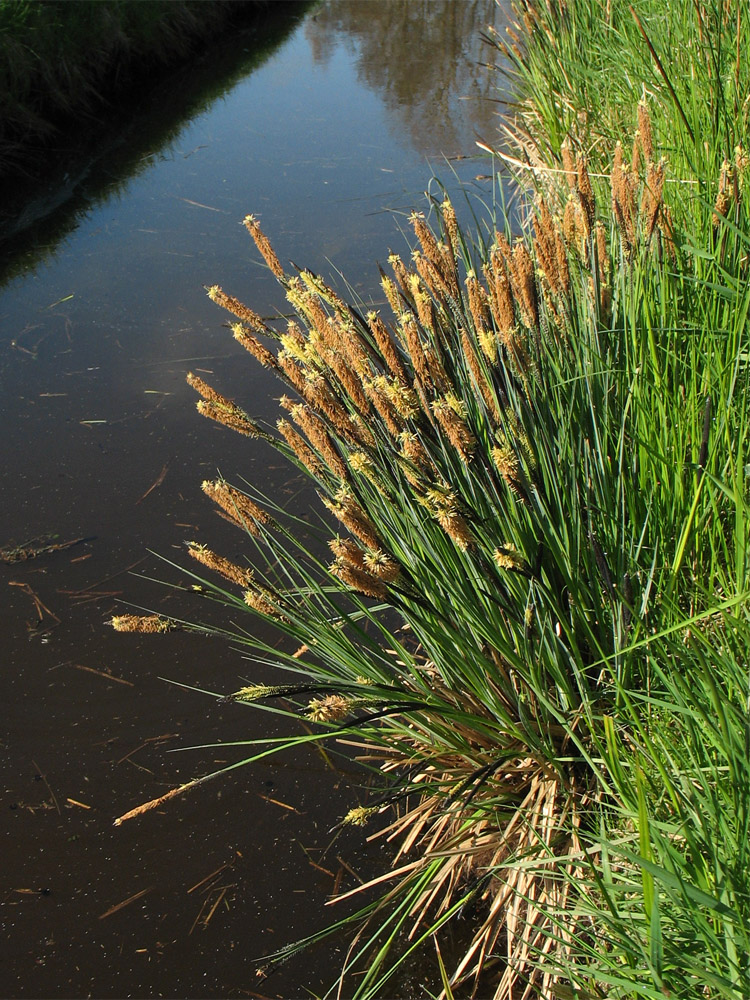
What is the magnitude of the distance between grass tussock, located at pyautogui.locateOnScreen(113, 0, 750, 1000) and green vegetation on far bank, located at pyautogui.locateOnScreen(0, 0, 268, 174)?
553 cm

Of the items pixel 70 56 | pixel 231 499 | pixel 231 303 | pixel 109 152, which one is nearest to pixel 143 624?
pixel 231 499

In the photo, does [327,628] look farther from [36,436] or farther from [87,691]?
[36,436]

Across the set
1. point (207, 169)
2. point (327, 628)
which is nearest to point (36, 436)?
point (327, 628)

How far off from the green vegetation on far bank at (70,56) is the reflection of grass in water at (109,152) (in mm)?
82

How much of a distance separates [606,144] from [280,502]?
2.31 m

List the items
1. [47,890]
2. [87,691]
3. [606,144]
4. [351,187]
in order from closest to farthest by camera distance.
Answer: [47,890]
[87,691]
[606,144]
[351,187]

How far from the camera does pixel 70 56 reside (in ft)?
22.8

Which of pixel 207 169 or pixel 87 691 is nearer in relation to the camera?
pixel 87 691

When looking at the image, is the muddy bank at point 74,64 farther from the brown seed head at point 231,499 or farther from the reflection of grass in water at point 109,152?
the brown seed head at point 231,499

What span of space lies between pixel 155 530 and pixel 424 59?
276 inches

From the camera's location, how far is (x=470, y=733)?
177cm

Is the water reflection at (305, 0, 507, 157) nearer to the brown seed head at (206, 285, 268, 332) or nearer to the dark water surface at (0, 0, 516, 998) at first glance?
the dark water surface at (0, 0, 516, 998)

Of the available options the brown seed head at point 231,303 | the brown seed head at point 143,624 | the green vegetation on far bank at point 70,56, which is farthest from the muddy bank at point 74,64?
the brown seed head at point 143,624

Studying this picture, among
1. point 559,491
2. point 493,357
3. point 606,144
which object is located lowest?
point 606,144
